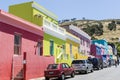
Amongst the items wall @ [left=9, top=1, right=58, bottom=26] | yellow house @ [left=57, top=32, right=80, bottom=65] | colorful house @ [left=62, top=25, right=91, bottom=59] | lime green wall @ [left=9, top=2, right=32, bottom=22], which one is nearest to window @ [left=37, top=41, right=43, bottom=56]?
wall @ [left=9, top=1, right=58, bottom=26]

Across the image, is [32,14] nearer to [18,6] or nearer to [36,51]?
[18,6]

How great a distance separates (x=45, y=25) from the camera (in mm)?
34344

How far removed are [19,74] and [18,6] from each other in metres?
13.5

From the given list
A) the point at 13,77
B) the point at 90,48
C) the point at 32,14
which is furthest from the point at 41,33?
the point at 90,48

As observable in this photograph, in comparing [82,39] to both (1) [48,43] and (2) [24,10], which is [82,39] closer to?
(2) [24,10]

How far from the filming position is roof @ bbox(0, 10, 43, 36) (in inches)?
970

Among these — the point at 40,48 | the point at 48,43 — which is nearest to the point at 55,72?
the point at 40,48

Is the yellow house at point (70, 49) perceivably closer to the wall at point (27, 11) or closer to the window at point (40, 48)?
the window at point (40, 48)

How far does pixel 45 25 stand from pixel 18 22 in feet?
24.3

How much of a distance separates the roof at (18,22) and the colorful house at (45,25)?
5.92ft

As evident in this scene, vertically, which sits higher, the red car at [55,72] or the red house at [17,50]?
the red house at [17,50]

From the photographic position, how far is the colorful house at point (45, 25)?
112ft

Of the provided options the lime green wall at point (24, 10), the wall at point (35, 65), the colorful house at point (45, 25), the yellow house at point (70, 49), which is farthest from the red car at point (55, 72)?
the yellow house at point (70, 49)

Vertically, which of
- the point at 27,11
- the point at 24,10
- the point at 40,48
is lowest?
the point at 40,48
